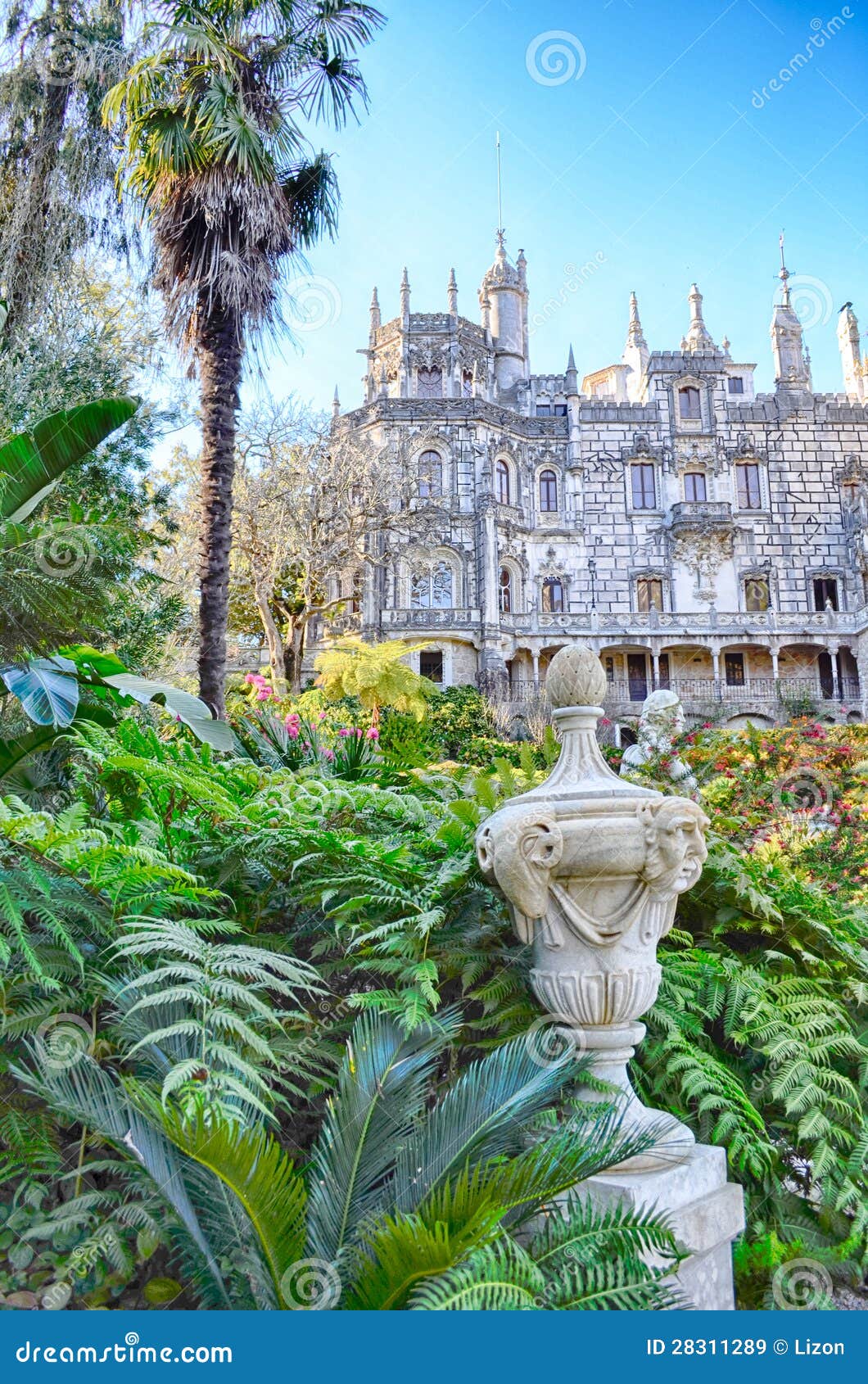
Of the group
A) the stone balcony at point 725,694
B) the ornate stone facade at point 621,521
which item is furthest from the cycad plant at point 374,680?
the ornate stone facade at point 621,521

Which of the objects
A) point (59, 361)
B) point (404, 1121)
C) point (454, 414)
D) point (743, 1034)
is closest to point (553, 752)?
point (743, 1034)

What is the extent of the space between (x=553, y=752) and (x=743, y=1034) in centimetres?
159

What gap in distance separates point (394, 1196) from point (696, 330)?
43.3 metres

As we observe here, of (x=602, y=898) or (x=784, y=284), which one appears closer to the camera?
(x=602, y=898)

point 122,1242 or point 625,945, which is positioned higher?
point 625,945

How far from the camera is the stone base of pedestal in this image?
2520mm

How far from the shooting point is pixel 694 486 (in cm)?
3641

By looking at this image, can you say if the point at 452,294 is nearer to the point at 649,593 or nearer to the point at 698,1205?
the point at 649,593

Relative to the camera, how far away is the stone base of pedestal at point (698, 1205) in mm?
2520

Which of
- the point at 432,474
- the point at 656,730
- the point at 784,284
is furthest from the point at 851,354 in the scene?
the point at 656,730

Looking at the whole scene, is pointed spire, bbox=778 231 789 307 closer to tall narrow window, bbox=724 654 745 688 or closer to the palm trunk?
tall narrow window, bbox=724 654 745 688

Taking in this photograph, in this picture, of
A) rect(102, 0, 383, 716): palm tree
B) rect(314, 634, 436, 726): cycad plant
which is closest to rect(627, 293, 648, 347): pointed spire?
rect(314, 634, 436, 726): cycad plant

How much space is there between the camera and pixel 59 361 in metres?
11.0

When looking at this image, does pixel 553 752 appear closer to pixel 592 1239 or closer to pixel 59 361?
pixel 592 1239
